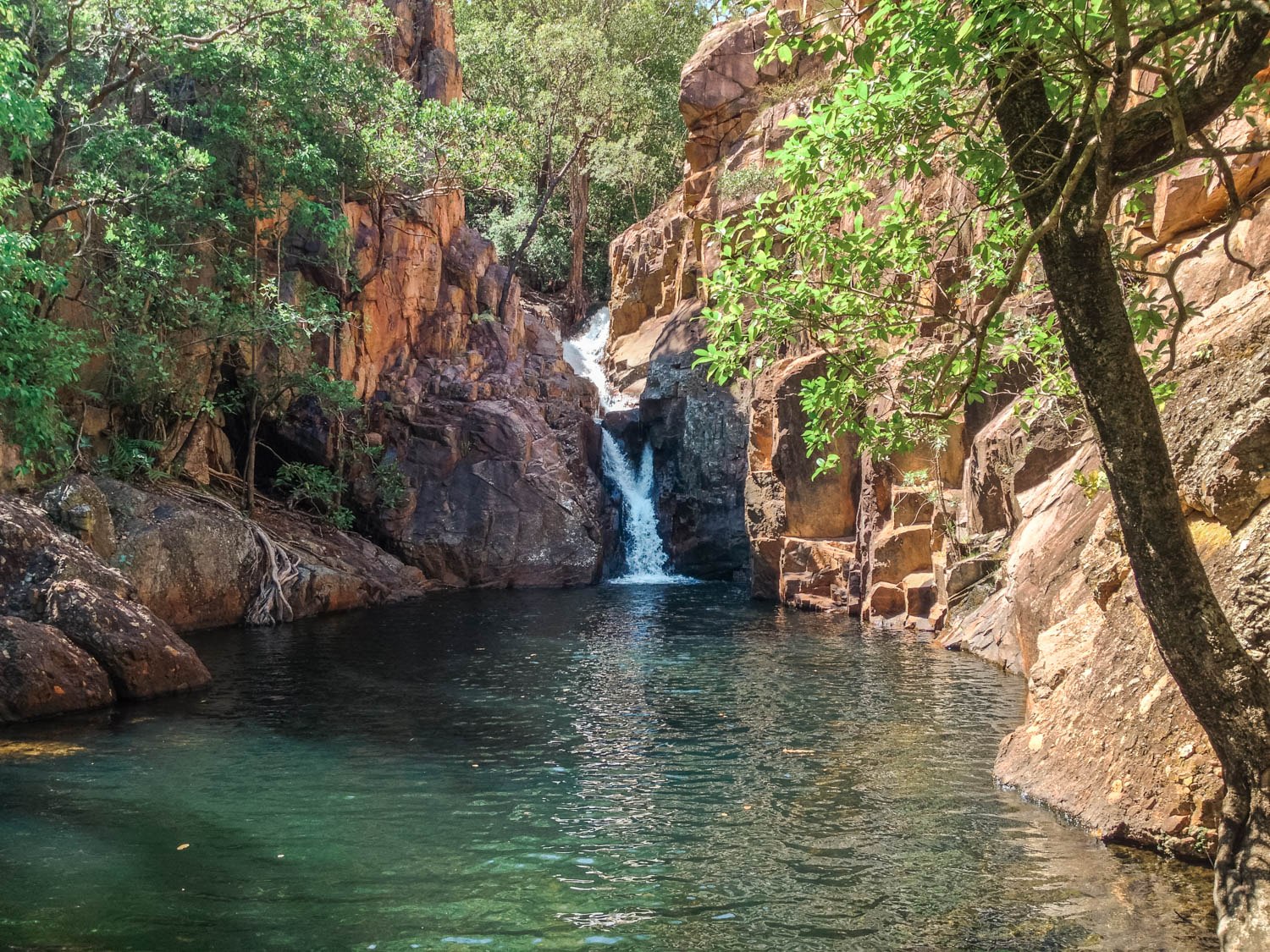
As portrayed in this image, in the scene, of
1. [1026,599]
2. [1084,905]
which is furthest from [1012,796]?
[1026,599]

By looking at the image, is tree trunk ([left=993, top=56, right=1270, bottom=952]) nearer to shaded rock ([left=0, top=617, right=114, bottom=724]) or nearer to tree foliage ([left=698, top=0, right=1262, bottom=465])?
tree foliage ([left=698, top=0, right=1262, bottom=465])

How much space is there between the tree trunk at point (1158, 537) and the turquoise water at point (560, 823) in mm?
1144

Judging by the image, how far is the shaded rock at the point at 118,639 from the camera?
14594 millimetres

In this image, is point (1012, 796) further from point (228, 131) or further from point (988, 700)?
point (228, 131)

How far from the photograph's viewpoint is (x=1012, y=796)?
10.0 metres

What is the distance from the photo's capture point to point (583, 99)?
42.0 m

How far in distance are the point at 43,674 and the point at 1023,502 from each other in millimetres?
15110

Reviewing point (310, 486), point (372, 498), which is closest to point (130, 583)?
point (310, 486)

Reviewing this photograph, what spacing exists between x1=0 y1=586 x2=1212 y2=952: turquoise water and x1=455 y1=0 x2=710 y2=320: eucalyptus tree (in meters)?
28.4

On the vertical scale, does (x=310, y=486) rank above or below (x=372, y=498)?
above

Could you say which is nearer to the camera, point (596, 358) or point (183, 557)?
point (183, 557)

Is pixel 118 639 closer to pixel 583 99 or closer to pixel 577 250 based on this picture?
pixel 583 99

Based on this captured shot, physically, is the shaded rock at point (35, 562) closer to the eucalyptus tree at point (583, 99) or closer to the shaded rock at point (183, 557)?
the shaded rock at point (183, 557)

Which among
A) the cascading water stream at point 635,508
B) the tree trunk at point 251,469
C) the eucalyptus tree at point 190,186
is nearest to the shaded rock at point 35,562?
the eucalyptus tree at point 190,186
